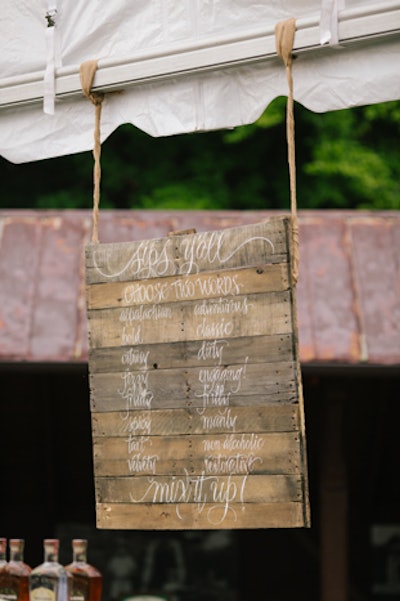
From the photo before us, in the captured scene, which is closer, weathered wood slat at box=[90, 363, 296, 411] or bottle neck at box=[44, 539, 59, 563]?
weathered wood slat at box=[90, 363, 296, 411]

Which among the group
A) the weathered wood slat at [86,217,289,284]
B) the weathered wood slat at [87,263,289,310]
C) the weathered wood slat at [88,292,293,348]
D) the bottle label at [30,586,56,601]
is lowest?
the bottle label at [30,586,56,601]

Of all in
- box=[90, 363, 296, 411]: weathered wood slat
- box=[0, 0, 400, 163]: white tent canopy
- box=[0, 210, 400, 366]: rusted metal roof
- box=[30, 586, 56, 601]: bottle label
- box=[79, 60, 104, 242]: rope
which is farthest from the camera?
box=[0, 210, 400, 366]: rusted metal roof

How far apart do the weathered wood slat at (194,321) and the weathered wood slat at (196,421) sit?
0.24 m

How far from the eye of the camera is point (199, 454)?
362cm

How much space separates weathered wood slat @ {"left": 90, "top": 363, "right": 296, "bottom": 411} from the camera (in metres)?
3.48

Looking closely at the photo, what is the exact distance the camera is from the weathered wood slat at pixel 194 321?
3488 mm

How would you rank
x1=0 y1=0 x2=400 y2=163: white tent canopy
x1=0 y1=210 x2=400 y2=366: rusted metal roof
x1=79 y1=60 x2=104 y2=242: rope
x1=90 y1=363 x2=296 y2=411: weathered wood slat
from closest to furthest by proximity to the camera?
x1=0 y1=0 x2=400 y2=163: white tent canopy, x1=90 y1=363 x2=296 y2=411: weathered wood slat, x1=79 y1=60 x2=104 y2=242: rope, x1=0 y1=210 x2=400 y2=366: rusted metal roof

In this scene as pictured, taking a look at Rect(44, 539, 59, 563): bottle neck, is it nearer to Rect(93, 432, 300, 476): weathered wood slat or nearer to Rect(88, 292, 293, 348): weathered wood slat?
Rect(93, 432, 300, 476): weathered wood slat

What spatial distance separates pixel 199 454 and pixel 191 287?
560 mm

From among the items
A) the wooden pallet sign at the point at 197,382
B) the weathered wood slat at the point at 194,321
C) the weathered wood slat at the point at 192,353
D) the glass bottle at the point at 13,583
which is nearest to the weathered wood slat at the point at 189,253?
the wooden pallet sign at the point at 197,382

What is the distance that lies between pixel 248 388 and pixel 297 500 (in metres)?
0.39

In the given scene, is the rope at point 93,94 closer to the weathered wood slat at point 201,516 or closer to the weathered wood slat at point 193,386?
the weathered wood slat at point 193,386

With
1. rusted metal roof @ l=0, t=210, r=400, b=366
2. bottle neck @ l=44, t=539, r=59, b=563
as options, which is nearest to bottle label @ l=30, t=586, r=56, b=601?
bottle neck @ l=44, t=539, r=59, b=563

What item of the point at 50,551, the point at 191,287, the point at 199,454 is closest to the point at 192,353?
the point at 191,287
